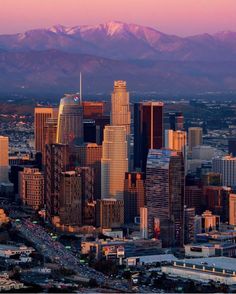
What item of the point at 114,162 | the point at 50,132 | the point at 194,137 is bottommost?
the point at 114,162

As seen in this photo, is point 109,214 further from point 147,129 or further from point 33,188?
point 147,129

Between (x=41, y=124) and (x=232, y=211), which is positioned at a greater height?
(x=41, y=124)

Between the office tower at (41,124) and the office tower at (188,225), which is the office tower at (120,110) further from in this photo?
the office tower at (188,225)

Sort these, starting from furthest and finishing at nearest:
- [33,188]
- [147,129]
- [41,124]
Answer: [41,124], [147,129], [33,188]

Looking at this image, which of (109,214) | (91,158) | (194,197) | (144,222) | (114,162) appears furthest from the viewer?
(91,158)

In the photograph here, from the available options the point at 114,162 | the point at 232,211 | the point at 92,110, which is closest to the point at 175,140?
the point at 114,162

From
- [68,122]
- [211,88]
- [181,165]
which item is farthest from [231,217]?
[211,88]
